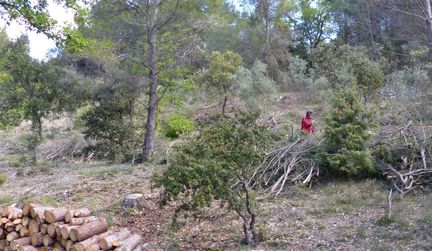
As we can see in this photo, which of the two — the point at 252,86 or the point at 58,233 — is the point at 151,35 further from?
the point at 58,233

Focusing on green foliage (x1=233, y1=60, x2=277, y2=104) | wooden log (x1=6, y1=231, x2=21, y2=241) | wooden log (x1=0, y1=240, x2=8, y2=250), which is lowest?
wooden log (x1=0, y1=240, x2=8, y2=250)

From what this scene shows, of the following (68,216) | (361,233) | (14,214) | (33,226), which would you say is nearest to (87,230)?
(68,216)

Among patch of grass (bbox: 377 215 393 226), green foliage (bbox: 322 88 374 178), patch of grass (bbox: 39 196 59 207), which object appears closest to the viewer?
patch of grass (bbox: 377 215 393 226)

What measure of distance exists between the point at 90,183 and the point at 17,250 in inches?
170

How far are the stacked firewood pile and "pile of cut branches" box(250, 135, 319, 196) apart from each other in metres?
3.46

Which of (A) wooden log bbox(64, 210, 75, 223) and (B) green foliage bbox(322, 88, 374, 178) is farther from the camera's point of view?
(B) green foliage bbox(322, 88, 374, 178)

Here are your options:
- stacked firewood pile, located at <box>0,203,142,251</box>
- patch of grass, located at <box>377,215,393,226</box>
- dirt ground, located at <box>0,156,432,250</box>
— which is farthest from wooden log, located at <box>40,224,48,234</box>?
patch of grass, located at <box>377,215,393,226</box>

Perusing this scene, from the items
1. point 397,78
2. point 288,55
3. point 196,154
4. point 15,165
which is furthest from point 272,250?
point 288,55

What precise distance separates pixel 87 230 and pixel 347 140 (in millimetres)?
5121

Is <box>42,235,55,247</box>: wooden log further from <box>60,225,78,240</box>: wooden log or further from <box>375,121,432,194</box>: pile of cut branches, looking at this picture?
<box>375,121,432,194</box>: pile of cut branches

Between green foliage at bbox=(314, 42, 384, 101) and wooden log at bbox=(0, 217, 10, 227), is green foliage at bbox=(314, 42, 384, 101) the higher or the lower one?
the higher one

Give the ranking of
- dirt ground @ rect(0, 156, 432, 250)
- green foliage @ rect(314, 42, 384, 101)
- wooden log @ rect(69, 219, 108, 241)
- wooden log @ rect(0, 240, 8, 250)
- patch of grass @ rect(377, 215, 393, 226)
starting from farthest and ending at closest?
green foliage @ rect(314, 42, 384, 101), patch of grass @ rect(377, 215, 393, 226), wooden log @ rect(0, 240, 8, 250), dirt ground @ rect(0, 156, 432, 250), wooden log @ rect(69, 219, 108, 241)

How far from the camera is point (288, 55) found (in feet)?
92.5

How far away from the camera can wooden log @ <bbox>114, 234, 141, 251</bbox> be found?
5.66m
